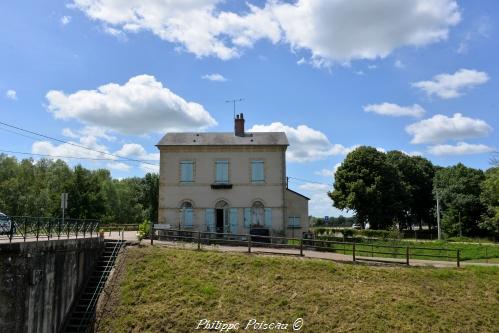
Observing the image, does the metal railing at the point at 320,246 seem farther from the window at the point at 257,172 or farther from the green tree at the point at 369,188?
the green tree at the point at 369,188

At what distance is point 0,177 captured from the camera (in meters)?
49.6

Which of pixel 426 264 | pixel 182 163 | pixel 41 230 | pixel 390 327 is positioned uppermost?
pixel 182 163

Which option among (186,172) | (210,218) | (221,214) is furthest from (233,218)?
(186,172)

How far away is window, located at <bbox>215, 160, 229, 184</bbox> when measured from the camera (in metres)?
28.5

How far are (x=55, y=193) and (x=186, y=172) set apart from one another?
3049 centimetres

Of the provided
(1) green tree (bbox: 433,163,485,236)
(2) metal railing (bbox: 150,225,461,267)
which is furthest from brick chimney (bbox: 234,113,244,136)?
(1) green tree (bbox: 433,163,485,236)

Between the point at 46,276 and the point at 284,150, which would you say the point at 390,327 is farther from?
the point at 284,150

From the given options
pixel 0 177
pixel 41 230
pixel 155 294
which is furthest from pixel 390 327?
pixel 0 177

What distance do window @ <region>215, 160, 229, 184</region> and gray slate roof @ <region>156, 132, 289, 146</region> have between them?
47.9 inches

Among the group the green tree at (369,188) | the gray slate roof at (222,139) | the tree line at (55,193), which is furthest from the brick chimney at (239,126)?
the tree line at (55,193)

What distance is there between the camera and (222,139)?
2936 centimetres

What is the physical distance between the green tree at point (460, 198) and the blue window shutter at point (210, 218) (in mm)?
32493

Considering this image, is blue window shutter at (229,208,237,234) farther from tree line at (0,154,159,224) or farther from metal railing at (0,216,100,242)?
tree line at (0,154,159,224)

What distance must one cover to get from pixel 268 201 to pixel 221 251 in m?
8.76
